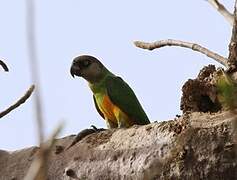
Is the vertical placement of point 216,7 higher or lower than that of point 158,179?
higher

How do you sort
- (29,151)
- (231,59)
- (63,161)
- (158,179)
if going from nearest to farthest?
(158,179) → (63,161) → (29,151) → (231,59)

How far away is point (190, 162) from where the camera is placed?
227 cm

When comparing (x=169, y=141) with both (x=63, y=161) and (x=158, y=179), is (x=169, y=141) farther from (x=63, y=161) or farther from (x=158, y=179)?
(x=63, y=161)

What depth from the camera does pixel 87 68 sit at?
6980 mm

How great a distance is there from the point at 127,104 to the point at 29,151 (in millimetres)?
3452

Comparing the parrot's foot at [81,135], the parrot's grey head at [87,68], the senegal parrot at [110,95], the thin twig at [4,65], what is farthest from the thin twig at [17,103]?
the parrot's grey head at [87,68]

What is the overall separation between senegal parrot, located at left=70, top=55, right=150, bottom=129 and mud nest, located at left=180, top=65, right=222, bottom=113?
8.10 ft

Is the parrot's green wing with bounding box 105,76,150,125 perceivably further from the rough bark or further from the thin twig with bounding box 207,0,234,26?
the rough bark

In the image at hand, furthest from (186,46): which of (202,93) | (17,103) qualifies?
(17,103)

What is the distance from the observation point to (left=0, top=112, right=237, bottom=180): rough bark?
7.20 feet

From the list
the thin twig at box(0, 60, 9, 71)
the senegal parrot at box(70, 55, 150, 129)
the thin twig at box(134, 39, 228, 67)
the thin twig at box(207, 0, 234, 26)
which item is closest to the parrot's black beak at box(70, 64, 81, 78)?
the senegal parrot at box(70, 55, 150, 129)

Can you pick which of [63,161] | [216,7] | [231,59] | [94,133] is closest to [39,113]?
[63,161]

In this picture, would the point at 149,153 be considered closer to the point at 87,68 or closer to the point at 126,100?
the point at 126,100

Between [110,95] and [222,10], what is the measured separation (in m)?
3.19
